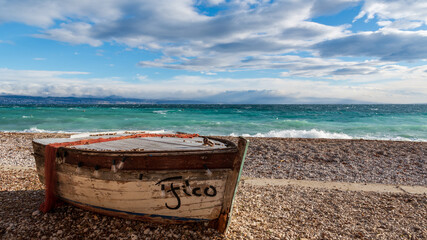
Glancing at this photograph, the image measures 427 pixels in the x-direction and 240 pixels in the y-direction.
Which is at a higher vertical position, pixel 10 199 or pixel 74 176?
pixel 74 176

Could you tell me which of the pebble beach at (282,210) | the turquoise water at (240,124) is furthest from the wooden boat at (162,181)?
the turquoise water at (240,124)

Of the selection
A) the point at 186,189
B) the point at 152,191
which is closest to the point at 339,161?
the point at 186,189

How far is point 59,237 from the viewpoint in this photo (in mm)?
4352

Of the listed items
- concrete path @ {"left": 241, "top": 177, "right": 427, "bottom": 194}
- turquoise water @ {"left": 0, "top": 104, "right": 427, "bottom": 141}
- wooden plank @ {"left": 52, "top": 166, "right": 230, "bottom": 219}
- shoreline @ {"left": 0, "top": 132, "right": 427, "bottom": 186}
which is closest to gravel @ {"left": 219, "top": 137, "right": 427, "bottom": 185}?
shoreline @ {"left": 0, "top": 132, "right": 427, "bottom": 186}

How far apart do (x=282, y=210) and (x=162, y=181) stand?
3259 millimetres

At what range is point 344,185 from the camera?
8.36m

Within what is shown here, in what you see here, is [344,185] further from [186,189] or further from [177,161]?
[177,161]

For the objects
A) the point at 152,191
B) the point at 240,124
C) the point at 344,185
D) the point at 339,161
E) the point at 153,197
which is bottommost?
the point at 344,185

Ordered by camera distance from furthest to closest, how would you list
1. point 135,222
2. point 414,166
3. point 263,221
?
1. point 414,166
2. point 263,221
3. point 135,222

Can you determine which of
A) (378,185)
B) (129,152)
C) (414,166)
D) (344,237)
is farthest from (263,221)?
(414,166)

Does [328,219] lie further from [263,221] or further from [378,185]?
[378,185]

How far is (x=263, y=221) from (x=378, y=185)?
17.5ft

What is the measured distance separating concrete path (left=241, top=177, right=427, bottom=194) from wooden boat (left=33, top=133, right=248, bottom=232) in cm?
418

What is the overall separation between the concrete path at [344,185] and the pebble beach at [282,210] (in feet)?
1.02
